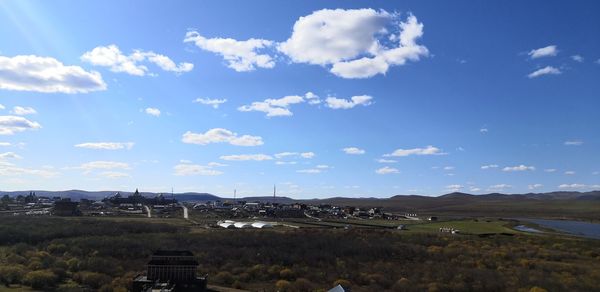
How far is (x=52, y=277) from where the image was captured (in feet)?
124

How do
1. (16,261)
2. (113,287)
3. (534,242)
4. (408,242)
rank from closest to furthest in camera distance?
(113,287) < (16,261) < (408,242) < (534,242)

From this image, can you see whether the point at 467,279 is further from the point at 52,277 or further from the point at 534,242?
the point at 534,242

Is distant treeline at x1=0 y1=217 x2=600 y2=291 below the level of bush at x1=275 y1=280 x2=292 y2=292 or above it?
above

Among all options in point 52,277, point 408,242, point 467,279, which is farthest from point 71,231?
point 467,279

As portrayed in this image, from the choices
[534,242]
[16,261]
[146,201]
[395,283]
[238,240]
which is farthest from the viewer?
[146,201]

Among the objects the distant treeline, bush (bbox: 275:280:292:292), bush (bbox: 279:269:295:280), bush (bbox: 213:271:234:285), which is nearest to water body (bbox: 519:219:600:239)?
the distant treeline

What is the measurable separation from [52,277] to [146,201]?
158m

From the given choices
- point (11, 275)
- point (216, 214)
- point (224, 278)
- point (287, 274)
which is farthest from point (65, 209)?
point (287, 274)

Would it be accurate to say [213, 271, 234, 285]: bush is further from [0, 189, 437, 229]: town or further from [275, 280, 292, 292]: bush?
[0, 189, 437, 229]: town

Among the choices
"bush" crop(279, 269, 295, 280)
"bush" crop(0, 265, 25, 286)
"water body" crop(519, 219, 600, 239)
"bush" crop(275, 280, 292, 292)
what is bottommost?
"bush" crop(275, 280, 292, 292)

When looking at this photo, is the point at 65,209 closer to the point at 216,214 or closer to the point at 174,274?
the point at 216,214

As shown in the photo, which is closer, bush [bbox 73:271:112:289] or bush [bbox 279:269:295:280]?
bush [bbox 73:271:112:289]

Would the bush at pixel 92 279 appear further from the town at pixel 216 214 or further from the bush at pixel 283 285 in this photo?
the town at pixel 216 214

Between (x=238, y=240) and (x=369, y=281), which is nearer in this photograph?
(x=369, y=281)
